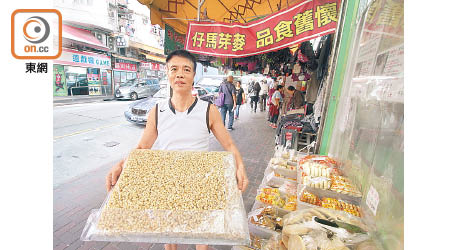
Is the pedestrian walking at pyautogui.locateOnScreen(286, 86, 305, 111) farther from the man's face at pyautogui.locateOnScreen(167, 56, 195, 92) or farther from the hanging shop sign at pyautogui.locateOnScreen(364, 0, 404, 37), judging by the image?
the man's face at pyautogui.locateOnScreen(167, 56, 195, 92)

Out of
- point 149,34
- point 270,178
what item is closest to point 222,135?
point 270,178

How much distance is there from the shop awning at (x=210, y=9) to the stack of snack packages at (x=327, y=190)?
317cm

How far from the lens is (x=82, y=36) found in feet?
50.9

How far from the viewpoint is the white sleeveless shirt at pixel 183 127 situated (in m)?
1.83

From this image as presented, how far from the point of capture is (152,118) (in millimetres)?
1914

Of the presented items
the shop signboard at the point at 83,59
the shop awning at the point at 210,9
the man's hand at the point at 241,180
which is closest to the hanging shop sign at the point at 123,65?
the shop signboard at the point at 83,59

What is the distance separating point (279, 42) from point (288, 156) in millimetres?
1815

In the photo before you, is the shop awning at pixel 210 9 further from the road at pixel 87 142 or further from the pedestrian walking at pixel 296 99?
the road at pixel 87 142

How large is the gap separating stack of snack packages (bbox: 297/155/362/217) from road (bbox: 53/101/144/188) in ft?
13.6

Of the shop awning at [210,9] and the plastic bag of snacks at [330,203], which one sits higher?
the shop awning at [210,9]

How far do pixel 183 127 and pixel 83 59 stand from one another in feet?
59.6

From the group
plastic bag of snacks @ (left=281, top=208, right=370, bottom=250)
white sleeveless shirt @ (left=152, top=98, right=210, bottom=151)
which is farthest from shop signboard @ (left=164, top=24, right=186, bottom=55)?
plastic bag of snacks @ (left=281, top=208, right=370, bottom=250)

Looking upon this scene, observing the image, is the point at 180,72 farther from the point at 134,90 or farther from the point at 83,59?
the point at 83,59

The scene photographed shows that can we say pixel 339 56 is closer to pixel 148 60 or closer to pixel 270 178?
pixel 270 178
